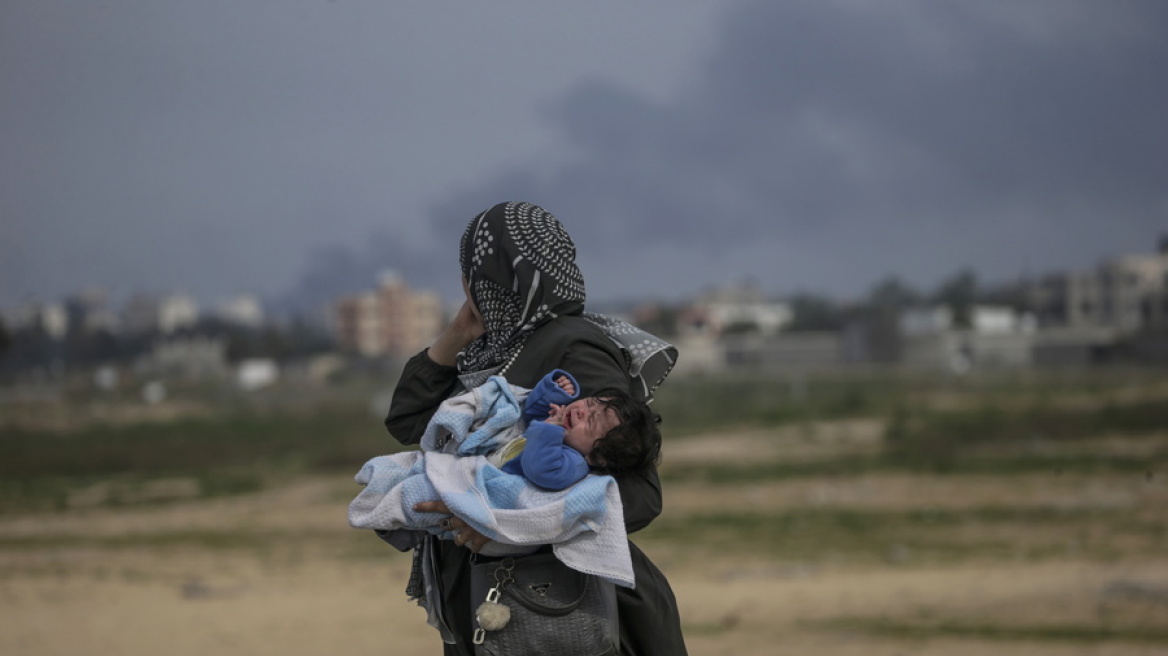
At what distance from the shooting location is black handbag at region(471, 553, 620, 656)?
7.55 ft

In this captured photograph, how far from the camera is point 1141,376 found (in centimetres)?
4619

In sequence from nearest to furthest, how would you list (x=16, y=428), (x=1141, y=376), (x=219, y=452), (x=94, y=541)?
(x=94, y=541) < (x=219, y=452) < (x=16, y=428) < (x=1141, y=376)

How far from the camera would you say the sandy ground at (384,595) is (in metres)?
8.14

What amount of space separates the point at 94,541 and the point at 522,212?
531 inches

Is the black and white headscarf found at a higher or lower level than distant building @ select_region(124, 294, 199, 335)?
lower

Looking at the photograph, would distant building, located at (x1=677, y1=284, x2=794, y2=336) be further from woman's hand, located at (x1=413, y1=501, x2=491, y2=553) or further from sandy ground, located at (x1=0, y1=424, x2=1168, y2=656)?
woman's hand, located at (x1=413, y1=501, x2=491, y2=553)

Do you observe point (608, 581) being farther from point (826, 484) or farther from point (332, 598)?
point (826, 484)

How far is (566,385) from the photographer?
2.38 metres

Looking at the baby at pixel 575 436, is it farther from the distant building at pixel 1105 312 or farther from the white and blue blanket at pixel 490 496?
the distant building at pixel 1105 312

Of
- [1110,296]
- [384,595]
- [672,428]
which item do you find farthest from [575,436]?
[1110,296]

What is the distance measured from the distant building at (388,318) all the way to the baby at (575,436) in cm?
7867

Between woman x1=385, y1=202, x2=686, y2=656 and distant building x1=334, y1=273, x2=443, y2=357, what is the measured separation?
78441 mm

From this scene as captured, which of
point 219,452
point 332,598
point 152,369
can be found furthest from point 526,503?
point 152,369

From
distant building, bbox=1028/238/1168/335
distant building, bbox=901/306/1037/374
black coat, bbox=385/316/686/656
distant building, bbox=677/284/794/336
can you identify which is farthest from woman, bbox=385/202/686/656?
distant building, bbox=677/284/794/336
